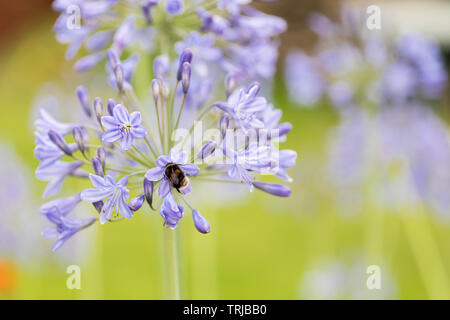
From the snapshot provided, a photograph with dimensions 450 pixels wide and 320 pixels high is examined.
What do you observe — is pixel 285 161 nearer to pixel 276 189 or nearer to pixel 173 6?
pixel 276 189

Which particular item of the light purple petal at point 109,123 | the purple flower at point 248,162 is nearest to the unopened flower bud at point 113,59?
the light purple petal at point 109,123

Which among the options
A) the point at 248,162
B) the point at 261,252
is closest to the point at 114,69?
the point at 248,162

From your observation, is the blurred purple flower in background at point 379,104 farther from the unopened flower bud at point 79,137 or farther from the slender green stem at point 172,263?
the unopened flower bud at point 79,137

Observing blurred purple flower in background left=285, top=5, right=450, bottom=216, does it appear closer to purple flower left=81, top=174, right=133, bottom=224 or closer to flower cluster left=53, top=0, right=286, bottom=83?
flower cluster left=53, top=0, right=286, bottom=83
